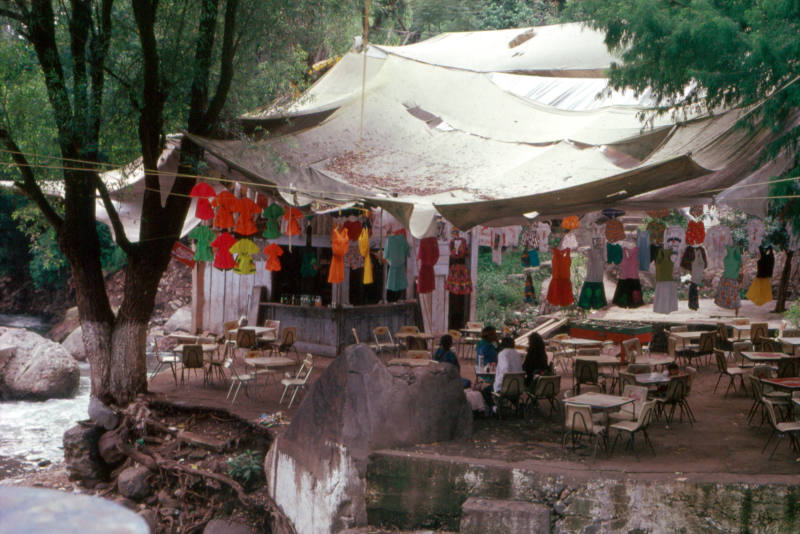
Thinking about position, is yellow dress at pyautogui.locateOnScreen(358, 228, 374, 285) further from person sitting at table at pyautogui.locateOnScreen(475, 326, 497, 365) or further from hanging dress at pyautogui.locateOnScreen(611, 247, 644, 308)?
hanging dress at pyautogui.locateOnScreen(611, 247, 644, 308)

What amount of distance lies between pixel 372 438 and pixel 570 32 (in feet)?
30.4

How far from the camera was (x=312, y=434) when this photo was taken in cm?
742

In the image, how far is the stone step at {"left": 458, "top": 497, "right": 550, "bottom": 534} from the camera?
6199 mm

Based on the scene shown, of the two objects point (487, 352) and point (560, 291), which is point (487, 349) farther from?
point (560, 291)

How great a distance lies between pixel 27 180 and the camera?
8969 millimetres

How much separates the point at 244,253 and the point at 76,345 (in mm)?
10592

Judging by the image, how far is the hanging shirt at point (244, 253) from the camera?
34.0 feet

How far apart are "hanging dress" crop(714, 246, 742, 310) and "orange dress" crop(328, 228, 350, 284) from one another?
559 cm

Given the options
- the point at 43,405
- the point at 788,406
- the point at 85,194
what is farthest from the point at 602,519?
the point at 43,405

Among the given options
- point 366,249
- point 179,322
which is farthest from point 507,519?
point 179,322

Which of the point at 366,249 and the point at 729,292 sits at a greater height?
the point at 366,249

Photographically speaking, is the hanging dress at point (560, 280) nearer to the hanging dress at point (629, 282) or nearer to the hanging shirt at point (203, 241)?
the hanging dress at point (629, 282)

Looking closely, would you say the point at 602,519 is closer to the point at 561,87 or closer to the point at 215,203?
the point at 215,203

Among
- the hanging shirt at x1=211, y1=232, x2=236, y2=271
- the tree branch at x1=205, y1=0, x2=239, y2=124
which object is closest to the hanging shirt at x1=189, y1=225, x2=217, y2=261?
the hanging shirt at x1=211, y1=232, x2=236, y2=271
